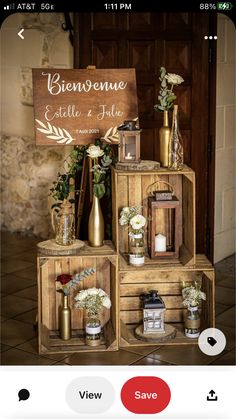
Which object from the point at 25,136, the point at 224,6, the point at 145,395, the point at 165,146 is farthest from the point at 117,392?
the point at 25,136

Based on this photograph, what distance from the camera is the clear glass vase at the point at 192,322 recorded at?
9.57ft

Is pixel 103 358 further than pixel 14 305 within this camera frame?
No

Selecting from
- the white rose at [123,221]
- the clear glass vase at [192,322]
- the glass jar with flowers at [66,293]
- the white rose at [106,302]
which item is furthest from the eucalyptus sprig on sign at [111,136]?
the clear glass vase at [192,322]

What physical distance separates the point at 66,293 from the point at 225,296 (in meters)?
1.01

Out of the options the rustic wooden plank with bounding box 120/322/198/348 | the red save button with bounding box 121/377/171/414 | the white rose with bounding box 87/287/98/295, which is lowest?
the rustic wooden plank with bounding box 120/322/198/348

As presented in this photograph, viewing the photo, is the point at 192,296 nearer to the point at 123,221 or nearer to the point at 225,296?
the point at 123,221

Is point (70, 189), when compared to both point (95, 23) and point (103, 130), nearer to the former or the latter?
point (103, 130)

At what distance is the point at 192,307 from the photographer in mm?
2902

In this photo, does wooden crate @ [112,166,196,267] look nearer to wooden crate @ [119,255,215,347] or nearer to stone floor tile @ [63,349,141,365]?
wooden crate @ [119,255,215,347]

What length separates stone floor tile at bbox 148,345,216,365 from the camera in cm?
271

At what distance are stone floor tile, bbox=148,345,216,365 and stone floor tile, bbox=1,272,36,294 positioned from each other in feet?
3.53

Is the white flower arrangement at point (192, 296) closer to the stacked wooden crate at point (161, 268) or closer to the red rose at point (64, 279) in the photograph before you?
the stacked wooden crate at point (161, 268)

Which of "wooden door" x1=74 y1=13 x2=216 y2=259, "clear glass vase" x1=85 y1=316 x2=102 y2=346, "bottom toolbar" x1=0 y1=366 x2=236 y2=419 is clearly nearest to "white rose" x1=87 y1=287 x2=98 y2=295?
"clear glass vase" x1=85 y1=316 x2=102 y2=346

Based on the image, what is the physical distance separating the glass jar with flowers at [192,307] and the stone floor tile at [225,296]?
0.51m
